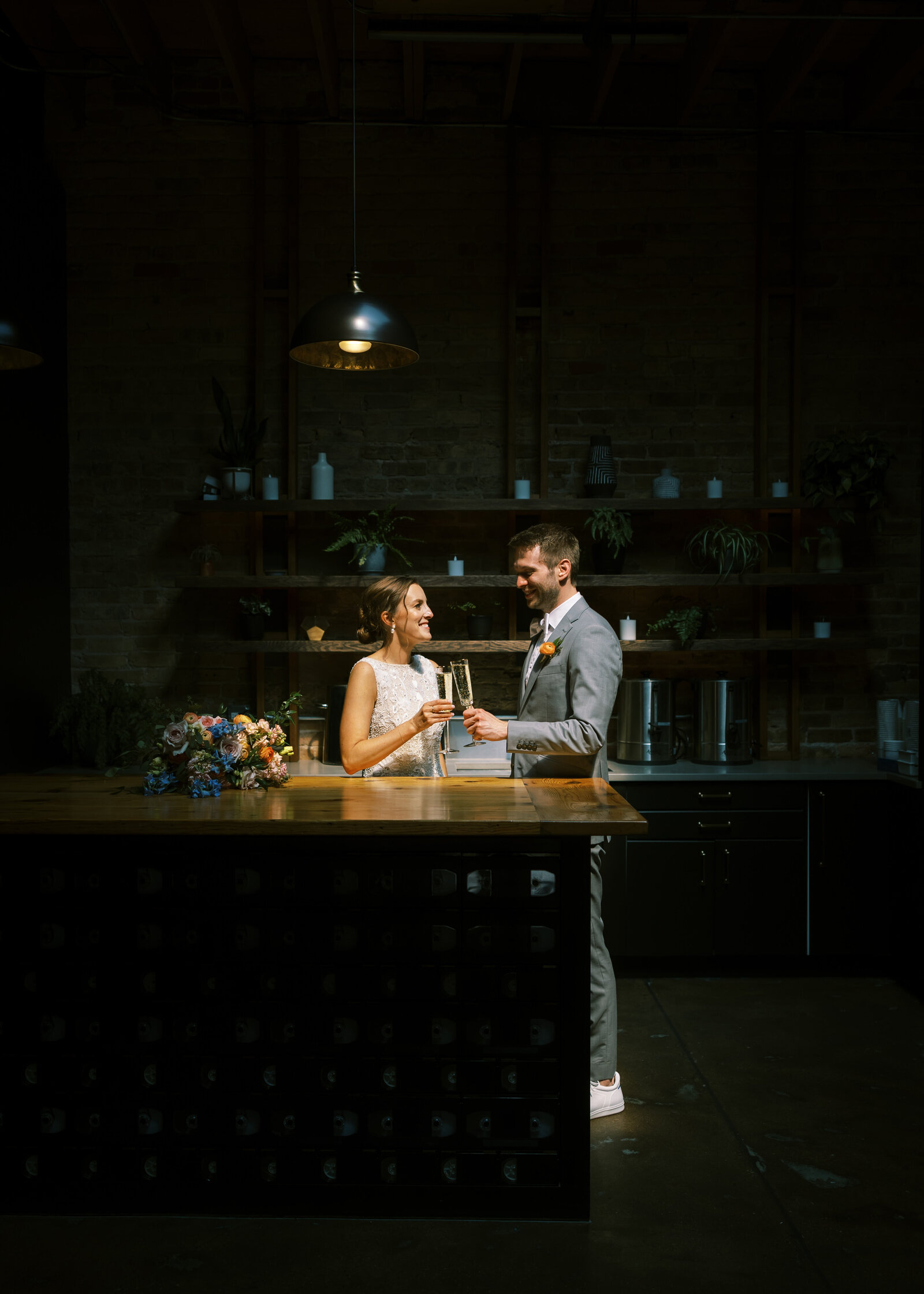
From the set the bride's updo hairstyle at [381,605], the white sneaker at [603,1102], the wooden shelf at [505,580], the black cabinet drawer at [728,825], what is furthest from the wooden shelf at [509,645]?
the white sneaker at [603,1102]

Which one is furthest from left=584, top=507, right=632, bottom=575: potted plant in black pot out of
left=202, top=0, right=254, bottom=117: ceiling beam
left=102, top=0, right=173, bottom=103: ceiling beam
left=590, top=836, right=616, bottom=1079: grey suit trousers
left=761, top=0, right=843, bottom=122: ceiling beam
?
left=102, top=0, right=173, bottom=103: ceiling beam

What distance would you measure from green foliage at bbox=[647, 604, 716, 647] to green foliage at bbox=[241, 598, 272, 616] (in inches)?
77.8

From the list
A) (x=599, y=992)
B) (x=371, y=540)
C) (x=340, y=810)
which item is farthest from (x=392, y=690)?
(x=371, y=540)

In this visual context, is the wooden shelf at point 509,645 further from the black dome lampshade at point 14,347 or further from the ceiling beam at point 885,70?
the ceiling beam at point 885,70

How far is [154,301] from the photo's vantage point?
5039 mm

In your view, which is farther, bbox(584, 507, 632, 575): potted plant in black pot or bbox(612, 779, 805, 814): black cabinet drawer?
bbox(584, 507, 632, 575): potted plant in black pot

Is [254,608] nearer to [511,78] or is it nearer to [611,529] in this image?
[611,529]

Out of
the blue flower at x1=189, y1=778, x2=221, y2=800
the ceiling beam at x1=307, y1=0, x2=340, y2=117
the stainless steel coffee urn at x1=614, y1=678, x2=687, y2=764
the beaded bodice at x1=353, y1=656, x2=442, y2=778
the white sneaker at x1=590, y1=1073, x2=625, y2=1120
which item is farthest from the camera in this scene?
the stainless steel coffee urn at x1=614, y1=678, x2=687, y2=764

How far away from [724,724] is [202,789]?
2822mm

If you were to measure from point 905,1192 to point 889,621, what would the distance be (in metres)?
3.14

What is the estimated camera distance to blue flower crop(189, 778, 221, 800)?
2719mm

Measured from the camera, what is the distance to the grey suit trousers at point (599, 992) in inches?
117

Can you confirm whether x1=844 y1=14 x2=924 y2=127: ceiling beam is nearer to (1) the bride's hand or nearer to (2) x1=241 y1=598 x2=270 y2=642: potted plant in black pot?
(1) the bride's hand

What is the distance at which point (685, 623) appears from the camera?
468 cm
